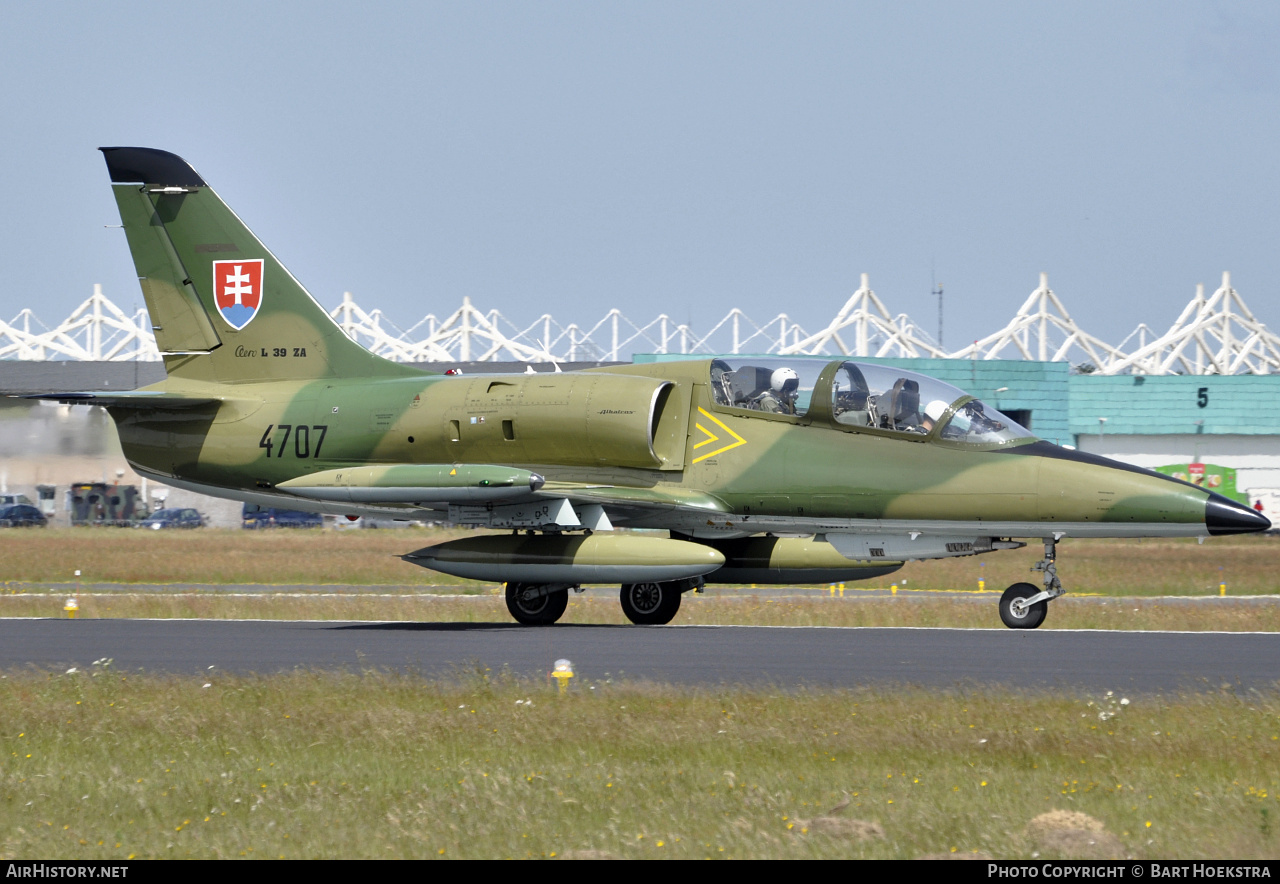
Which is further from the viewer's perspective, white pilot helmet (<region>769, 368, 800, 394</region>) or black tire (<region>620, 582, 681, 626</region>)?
black tire (<region>620, 582, 681, 626</region>)

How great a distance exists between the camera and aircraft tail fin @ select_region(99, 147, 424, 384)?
21638 millimetres

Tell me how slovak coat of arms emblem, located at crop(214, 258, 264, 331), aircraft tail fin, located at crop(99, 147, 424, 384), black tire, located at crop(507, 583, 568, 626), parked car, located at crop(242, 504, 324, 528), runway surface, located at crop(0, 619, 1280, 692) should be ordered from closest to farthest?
runway surface, located at crop(0, 619, 1280, 692) → black tire, located at crop(507, 583, 568, 626) → aircraft tail fin, located at crop(99, 147, 424, 384) → slovak coat of arms emblem, located at crop(214, 258, 264, 331) → parked car, located at crop(242, 504, 324, 528)

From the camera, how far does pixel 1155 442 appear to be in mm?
77250

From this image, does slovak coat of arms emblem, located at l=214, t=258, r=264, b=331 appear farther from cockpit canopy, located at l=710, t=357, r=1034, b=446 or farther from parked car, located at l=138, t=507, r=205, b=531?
parked car, located at l=138, t=507, r=205, b=531

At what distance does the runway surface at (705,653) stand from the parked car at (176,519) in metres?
38.1

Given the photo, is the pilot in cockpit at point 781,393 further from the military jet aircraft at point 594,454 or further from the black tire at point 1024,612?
the black tire at point 1024,612

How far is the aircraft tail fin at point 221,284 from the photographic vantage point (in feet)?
71.0

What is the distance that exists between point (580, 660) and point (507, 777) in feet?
20.8

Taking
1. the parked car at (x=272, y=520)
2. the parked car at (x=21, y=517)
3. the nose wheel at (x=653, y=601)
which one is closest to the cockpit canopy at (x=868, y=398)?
the nose wheel at (x=653, y=601)

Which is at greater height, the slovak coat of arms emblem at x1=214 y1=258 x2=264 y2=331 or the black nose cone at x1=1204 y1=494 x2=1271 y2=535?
the slovak coat of arms emblem at x1=214 y1=258 x2=264 y2=331


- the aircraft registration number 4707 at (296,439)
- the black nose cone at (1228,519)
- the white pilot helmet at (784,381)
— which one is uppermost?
the white pilot helmet at (784,381)

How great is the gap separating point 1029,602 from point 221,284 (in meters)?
12.6

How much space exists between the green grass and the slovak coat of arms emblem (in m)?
9.76

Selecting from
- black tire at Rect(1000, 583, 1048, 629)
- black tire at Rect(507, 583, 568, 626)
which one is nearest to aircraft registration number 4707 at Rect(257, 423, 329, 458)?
black tire at Rect(507, 583, 568, 626)
